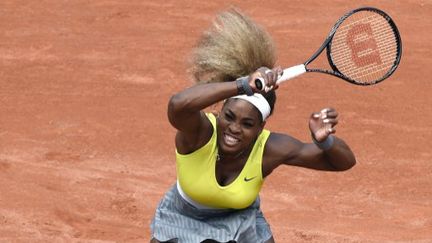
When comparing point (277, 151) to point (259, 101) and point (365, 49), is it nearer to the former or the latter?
point (259, 101)

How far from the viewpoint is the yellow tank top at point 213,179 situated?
4949mm

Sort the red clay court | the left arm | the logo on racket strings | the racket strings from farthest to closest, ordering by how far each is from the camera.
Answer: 1. the red clay court
2. the logo on racket strings
3. the racket strings
4. the left arm

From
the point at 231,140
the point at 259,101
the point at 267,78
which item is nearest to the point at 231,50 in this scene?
the point at 259,101

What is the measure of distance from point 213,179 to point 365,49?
2.35 m

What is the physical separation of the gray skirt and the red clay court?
236 centimetres

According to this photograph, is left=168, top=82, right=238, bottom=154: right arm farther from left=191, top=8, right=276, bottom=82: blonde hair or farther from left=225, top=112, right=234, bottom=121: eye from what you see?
left=191, top=8, right=276, bottom=82: blonde hair

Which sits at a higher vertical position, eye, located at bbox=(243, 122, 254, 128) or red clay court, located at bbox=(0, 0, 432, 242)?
eye, located at bbox=(243, 122, 254, 128)

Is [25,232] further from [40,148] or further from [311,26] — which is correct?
[311,26]

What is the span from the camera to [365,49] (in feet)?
22.7

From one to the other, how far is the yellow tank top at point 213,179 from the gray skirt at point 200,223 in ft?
0.39

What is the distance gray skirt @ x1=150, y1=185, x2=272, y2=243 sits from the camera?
5156 millimetres

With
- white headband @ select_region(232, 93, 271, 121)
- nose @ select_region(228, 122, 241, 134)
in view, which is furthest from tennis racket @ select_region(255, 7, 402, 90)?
nose @ select_region(228, 122, 241, 134)

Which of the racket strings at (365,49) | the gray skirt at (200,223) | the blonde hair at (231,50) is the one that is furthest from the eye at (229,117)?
the racket strings at (365,49)

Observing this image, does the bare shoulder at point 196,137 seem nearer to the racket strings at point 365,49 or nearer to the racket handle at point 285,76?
the racket handle at point 285,76
